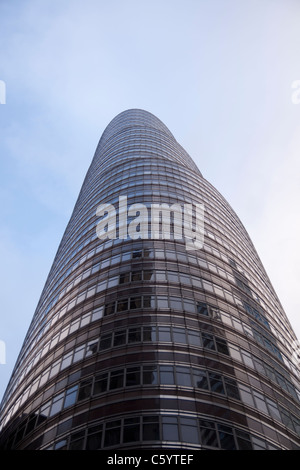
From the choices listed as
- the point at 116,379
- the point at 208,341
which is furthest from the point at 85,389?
the point at 208,341

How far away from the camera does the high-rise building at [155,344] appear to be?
28.8 meters

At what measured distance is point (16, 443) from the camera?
33812mm

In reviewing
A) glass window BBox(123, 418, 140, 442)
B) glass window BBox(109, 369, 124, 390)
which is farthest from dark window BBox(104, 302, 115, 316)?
glass window BBox(123, 418, 140, 442)

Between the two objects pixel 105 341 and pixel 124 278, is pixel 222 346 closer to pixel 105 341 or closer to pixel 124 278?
pixel 105 341

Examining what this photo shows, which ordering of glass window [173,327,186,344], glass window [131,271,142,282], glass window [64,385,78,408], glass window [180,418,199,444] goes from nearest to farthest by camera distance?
1. glass window [180,418,199,444]
2. glass window [64,385,78,408]
3. glass window [173,327,186,344]
4. glass window [131,271,142,282]

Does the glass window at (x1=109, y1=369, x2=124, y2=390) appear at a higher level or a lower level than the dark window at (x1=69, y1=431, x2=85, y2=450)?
higher

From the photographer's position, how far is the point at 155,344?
110 ft

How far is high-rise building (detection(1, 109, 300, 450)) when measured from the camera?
28.8 meters

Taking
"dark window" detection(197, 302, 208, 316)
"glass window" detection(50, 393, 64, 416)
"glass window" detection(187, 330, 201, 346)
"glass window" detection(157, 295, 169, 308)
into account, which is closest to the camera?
"glass window" detection(50, 393, 64, 416)

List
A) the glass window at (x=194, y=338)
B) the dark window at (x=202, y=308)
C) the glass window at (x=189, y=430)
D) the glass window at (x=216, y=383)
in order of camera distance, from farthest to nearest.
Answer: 1. the dark window at (x=202, y=308)
2. the glass window at (x=194, y=338)
3. the glass window at (x=216, y=383)
4. the glass window at (x=189, y=430)

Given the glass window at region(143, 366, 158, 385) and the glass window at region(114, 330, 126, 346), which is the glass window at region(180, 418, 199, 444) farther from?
the glass window at region(114, 330, 126, 346)

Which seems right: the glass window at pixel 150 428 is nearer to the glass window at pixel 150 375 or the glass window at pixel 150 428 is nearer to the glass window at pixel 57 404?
the glass window at pixel 150 375

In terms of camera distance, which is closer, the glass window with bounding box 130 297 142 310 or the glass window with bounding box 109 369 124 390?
the glass window with bounding box 109 369 124 390

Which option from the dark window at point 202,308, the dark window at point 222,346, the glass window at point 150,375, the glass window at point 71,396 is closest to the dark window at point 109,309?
the glass window at point 71,396
